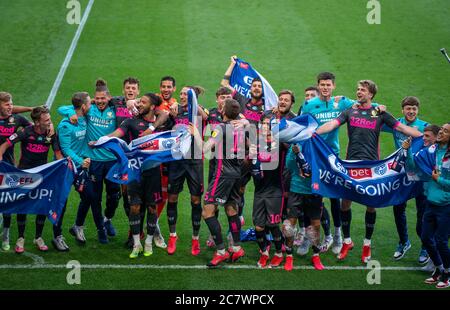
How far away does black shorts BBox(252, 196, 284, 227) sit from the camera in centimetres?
920

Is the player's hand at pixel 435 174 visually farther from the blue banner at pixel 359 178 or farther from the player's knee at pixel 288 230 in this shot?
the player's knee at pixel 288 230

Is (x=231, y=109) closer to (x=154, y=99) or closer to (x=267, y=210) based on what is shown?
(x=154, y=99)

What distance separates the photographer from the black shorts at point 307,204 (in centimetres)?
937

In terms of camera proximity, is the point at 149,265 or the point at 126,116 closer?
the point at 149,265

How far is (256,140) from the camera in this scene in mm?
9281

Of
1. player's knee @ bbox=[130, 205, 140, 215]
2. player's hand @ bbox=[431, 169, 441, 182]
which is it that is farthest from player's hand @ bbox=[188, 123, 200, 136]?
player's hand @ bbox=[431, 169, 441, 182]

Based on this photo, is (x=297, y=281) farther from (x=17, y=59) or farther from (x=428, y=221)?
(x=17, y=59)

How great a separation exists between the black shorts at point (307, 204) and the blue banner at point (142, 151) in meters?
1.61

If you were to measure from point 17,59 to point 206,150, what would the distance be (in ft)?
31.2

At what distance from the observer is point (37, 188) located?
951 centimetres

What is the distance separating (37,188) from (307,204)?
12.1ft

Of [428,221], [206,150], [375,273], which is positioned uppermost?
[206,150]

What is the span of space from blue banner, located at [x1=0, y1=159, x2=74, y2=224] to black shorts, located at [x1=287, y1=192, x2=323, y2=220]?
3.03 meters
